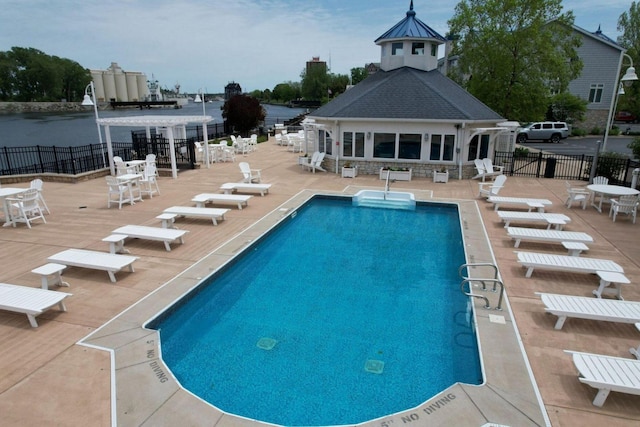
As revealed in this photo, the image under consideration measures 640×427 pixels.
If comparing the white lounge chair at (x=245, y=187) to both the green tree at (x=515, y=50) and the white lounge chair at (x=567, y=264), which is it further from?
the green tree at (x=515, y=50)

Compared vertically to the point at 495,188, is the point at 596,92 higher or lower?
higher

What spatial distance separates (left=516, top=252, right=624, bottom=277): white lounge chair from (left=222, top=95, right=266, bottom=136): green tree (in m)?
27.3

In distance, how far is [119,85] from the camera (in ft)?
545

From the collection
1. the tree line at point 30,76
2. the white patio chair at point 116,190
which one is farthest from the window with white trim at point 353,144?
the tree line at point 30,76

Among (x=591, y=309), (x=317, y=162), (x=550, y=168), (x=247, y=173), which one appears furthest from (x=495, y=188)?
(x=247, y=173)

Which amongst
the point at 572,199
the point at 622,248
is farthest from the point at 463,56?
the point at 622,248

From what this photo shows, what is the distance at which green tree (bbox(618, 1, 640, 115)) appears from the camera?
3831cm

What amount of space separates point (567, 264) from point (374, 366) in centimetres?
485

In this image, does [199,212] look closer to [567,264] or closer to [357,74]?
[567,264]

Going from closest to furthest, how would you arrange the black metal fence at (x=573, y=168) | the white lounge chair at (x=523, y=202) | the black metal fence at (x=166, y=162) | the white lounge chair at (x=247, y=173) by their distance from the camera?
1. the white lounge chair at (x=523, y=202)
2. the black metal fence at (x=573, y=168)
3. the white lounge chair at (x=247, y=173)
4. the black metal fence at (x=166, y=162)

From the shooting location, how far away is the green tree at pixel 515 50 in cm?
2212

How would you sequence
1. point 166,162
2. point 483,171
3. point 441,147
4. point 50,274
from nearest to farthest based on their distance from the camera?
point 50,274 < point 483,171 < point 441,147 < point 166,162

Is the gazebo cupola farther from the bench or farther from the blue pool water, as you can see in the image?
the bench

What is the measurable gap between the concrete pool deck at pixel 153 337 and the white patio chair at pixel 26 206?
0.37 meters
